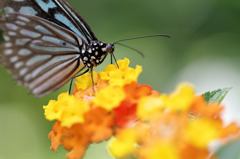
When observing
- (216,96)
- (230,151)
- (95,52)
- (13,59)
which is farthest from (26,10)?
(230,151)

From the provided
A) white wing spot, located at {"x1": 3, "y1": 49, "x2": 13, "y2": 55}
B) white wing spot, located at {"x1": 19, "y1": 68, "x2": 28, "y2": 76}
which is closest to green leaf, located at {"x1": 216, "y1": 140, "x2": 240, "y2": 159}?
white wing spot, located at {"x1": 19, "y1": 68, "x2": 28, "y2": 76}

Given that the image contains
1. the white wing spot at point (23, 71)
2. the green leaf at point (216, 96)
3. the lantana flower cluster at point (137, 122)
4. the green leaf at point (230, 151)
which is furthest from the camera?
the white wing spot at point (23, 71)

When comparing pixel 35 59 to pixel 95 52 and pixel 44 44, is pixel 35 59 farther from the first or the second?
pixel 95 52

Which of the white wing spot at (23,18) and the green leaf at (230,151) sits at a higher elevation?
the white wing spot at (23,18)

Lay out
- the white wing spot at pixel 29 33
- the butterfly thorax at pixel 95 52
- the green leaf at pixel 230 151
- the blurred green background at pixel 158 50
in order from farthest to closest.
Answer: the blurred green background at pixel 158 50, the butterfly thorax at pixel 95 52, the white wing spot at pixel 29 33, the green leaf at pixel 230 151

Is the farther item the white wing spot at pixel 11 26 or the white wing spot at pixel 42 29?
the white wing spot at pixel 42 29

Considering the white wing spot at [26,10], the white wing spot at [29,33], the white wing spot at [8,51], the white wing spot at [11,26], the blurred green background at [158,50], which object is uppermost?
the blurred green background at [158,50]

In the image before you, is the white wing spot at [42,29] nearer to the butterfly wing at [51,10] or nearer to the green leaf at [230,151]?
the butterfly wing at [51,10]

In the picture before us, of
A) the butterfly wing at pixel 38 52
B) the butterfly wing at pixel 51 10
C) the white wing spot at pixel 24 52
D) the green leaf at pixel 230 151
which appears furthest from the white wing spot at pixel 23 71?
the green leaf at pixel 230 151
